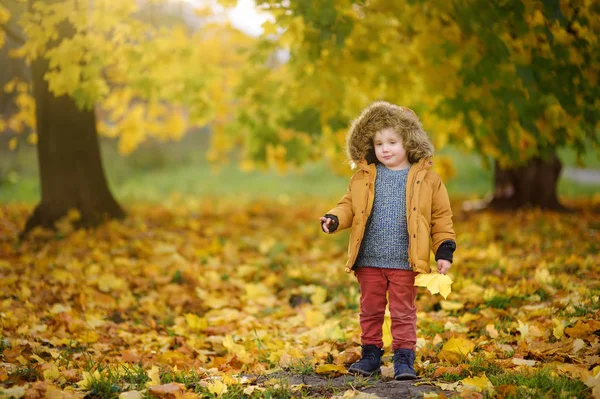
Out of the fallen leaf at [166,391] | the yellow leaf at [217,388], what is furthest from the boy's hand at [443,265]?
the fallen leaf at [166,391]

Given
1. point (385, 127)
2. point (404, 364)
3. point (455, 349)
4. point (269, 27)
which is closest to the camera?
point (404, 364)

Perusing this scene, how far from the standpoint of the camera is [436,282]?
10.3 ft

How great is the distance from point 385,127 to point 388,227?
1.87 ft

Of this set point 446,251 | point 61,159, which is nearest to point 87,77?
point 61,159

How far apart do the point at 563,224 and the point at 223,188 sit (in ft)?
36.7

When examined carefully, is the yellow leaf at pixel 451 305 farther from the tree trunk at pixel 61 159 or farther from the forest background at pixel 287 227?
the tree trunk at pixel 61 159

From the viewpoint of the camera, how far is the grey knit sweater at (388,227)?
334 centimetres

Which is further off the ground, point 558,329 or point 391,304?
point 391,304

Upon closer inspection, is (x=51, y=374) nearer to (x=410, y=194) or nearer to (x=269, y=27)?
(x=410, y=194)

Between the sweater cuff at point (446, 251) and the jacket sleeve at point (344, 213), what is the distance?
A: 0.53 m

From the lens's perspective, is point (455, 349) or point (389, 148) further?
point (455, 349)

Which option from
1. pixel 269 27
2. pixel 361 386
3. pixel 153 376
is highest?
pixel 269 27

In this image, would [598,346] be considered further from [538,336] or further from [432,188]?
[432,188]

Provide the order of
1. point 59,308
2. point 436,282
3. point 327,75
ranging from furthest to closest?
point 327,75
point 59,308
point 436,282
